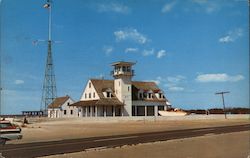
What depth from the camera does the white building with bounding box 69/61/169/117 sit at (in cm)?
5075

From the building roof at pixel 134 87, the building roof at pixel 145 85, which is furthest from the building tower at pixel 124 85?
the building roof at pixel 145 85

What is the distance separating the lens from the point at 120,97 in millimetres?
52312

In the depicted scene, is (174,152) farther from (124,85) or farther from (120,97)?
(120,97)

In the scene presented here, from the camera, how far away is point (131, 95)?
5325cm

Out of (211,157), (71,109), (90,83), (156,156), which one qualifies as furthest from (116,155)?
(71,109)

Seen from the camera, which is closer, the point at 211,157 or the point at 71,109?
the point at 211,157

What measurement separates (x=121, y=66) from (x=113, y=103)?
5436 millimetres

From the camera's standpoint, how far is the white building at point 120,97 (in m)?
50.8

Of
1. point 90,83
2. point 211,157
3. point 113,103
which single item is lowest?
point 211,157

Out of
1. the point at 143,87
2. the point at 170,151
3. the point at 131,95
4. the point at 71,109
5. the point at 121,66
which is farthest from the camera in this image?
the point at 71,109

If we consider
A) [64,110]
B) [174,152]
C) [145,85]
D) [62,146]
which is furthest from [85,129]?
[64,110]

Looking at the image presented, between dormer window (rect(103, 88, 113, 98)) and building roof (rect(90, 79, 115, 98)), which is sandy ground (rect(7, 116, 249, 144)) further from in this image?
building roof (rect(90, 79, 115, 98))

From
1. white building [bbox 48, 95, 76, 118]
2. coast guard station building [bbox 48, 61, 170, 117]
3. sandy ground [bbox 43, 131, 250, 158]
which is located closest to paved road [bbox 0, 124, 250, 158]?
sandy ground [bbox 43, 131, 250, 158]

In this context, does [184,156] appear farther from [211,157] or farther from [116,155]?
[116,155]
